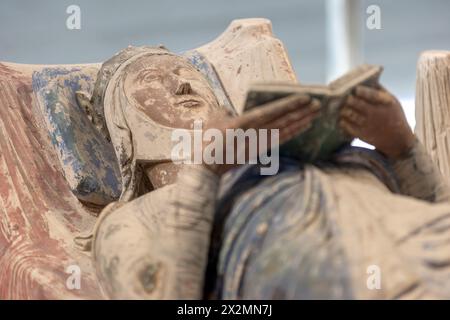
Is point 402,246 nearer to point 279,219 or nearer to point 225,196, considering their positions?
point 279,219

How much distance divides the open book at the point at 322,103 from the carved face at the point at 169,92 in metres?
0.74

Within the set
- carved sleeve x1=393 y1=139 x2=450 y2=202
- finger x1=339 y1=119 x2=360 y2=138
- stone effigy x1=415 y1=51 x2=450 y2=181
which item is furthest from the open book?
stone effigy x1=415 y1=51 x2=450 y2=181

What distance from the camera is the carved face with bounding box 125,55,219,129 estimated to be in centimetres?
258

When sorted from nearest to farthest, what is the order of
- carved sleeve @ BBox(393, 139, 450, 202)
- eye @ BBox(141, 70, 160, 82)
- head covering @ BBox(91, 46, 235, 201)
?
carved sleeve @ BBox(393, 139, 450, 202) → head covering @ BBox(91, 46, 235, 201) → eye @ BBox(141, 70, 160, 82)

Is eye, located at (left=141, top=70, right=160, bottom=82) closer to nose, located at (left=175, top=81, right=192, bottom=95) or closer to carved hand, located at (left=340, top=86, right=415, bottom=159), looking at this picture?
nose, located at (left=175, top=81, right=192, bottom=95)

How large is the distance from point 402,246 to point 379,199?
14 cm

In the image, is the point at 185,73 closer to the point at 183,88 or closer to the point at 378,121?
the point at 183,88

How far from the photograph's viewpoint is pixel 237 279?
174cm

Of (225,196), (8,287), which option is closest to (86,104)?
(8,287)

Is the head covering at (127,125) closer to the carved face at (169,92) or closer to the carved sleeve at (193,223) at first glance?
the carved face at (169,92)

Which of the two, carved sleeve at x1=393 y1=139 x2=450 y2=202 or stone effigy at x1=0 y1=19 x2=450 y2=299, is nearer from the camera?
stone effigy at x1=0 y1=19 x2=450 y2=299

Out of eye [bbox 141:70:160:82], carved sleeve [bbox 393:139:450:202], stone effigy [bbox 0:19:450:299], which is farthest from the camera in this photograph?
eye [bbox 141:70:160:82]

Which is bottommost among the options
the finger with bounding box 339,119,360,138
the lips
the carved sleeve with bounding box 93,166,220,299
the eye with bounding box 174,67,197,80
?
the carved sleeve with bounding box 93,166,220,299

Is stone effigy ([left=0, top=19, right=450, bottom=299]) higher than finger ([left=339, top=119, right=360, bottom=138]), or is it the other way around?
finger ([left=339, top=119, right=360, bottom=138])
